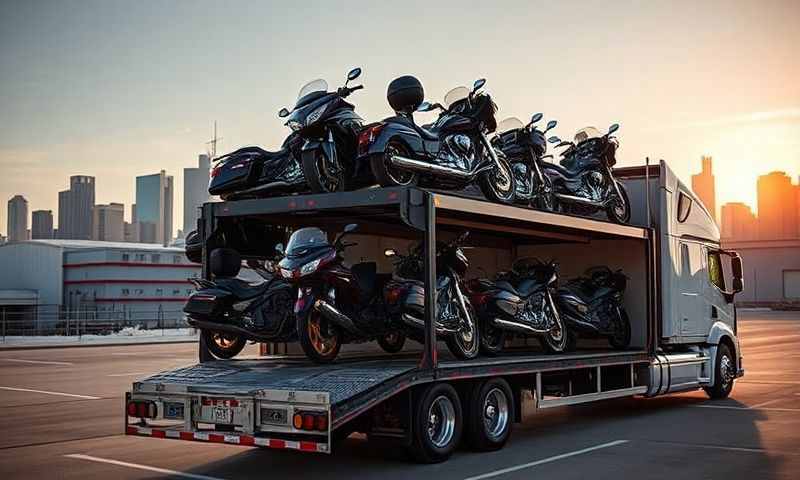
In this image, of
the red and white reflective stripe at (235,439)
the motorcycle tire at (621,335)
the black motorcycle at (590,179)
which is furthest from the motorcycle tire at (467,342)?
the motorcycle tire at (621,335)

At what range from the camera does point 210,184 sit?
10.7 metres

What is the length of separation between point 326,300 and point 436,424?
5.27 feet

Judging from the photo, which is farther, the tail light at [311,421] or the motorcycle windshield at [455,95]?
the motorcycle windshield at [455,95]

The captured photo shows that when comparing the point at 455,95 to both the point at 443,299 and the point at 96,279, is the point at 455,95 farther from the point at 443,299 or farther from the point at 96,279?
the point at 96,279

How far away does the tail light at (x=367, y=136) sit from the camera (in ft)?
31.9

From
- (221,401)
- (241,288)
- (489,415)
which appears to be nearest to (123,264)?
(241,288)

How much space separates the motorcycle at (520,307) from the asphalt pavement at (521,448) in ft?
3.69

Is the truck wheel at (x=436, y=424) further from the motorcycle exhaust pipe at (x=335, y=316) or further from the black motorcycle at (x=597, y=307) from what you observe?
the black motorcycle at (x=597, y=307)

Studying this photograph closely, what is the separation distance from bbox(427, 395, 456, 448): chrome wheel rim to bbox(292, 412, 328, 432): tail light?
1471mm

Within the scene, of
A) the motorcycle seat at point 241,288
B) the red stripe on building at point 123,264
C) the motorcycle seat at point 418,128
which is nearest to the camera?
the motorcycle seat at point 241,288

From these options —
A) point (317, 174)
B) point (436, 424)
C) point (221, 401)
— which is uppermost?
point (317, 174)

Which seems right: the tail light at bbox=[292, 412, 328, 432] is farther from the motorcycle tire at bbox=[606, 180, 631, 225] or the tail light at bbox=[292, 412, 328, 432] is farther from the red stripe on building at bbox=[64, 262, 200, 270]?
the red stripe on building at bbox=[64, 262, 200, 270]

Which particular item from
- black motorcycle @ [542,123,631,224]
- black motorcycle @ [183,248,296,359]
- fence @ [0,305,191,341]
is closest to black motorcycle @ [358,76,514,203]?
black motorcycle @ [183,248,296,359]

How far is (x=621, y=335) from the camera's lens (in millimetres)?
13750
